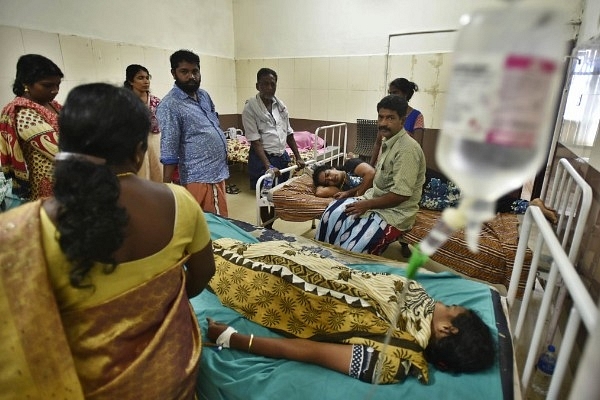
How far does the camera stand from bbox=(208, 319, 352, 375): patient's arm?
1314mm

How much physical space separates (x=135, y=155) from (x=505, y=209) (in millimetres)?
3131

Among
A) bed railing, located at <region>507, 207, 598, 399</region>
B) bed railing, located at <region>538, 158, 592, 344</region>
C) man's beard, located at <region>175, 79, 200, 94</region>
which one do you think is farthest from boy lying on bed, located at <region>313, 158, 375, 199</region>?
bed railing, located at <region>507, 207, 598, 399</region>

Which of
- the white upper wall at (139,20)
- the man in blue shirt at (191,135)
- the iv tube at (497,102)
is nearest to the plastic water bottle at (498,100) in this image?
the iv tube at (497,102)

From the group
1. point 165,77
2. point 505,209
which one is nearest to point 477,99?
point 505,209

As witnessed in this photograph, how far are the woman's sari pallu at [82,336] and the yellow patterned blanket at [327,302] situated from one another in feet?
1.77

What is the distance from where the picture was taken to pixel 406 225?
2.56m

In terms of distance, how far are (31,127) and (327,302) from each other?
2000mm

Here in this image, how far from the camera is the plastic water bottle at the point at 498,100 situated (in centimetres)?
37

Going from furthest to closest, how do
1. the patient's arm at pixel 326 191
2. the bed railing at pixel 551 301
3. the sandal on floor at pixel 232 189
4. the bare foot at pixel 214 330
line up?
the sandal on floor at pixel 232 189
the patient's arm at pixel 326 191
the bare foot at pixel 214 330
the bed railing at pixel 551 301

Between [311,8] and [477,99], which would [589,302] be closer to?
[477,99]

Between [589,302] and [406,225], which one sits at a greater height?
[589,302]

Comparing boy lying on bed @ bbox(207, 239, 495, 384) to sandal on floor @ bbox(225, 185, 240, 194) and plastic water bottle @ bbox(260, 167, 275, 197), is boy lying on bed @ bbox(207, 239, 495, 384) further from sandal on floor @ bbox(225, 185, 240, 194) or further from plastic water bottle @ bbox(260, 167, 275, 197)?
sandal on floor @ bbox(225, 185, 240, 194)

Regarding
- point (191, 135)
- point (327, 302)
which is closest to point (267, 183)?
point (191, 135)

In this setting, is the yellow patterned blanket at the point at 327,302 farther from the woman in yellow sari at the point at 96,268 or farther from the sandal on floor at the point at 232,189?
the sandal on floor at the point at 232,189
